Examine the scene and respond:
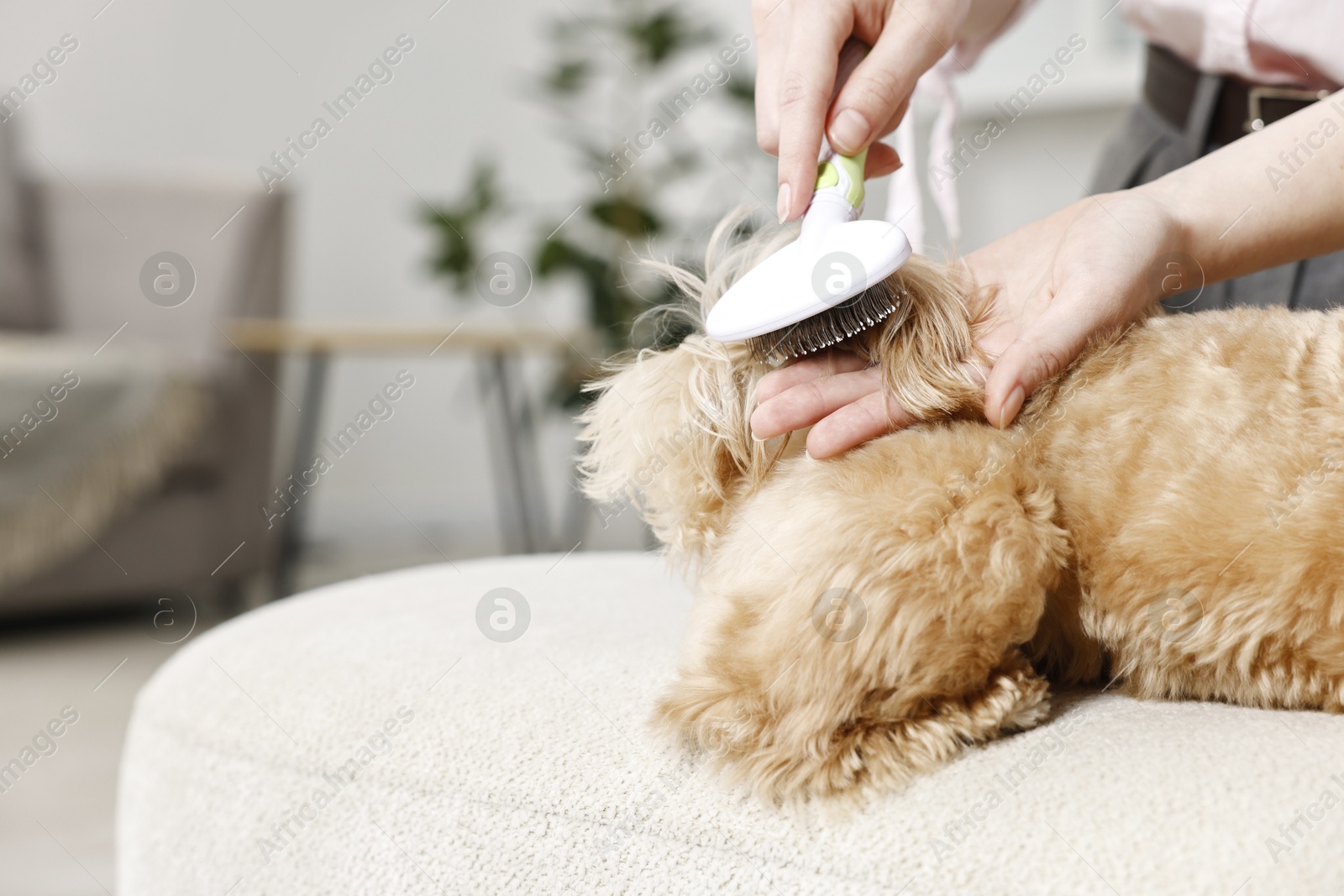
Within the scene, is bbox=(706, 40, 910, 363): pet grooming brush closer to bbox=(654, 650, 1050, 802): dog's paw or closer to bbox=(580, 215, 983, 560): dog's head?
bbox=(580, 215, 983, 560): dog's head

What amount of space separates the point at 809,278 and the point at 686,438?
118 millimetres

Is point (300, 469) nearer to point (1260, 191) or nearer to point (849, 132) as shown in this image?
point (849, 132)

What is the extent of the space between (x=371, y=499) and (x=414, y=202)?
1027 mm

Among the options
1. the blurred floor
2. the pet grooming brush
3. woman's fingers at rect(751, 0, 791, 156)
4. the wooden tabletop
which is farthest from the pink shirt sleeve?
the wooden tabletop

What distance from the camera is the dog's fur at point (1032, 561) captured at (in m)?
0.45

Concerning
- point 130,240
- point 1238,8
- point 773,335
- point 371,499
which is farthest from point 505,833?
point 371,499

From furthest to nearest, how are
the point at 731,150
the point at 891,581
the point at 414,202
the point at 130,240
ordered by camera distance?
the point at 414,202 → the point at 731,150 → the point at 130,240 → the point at 891,581

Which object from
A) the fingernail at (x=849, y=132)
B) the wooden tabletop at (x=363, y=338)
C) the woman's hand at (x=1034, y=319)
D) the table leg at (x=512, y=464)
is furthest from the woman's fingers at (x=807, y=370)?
the table leg at (x=512, y=464)

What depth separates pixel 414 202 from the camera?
334cm

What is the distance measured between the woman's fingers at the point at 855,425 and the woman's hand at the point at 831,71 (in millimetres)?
140

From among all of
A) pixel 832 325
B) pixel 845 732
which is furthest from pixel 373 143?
pixel 845 732

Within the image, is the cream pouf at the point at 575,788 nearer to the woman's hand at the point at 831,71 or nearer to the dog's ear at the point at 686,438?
the dog's ear at the point at 686,438

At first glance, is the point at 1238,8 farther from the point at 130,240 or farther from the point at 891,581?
the point at 130,240

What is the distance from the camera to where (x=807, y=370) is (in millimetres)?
553
